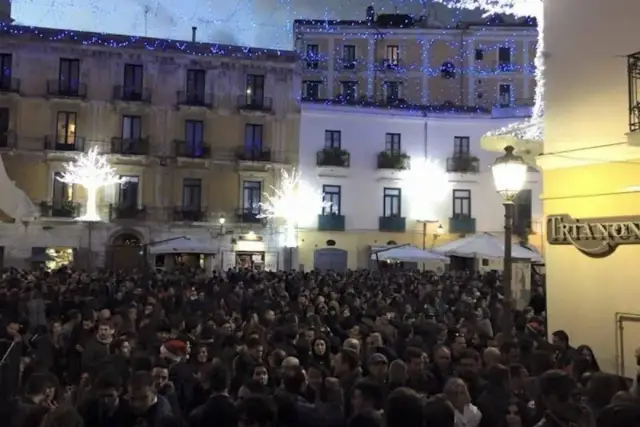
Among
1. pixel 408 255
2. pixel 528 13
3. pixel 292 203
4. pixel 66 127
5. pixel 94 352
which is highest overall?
pixel 66 127

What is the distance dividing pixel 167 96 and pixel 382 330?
1114 inches

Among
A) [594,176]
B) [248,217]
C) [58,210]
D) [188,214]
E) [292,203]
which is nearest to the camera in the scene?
[594,176]

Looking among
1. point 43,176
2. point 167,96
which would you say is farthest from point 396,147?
point 43,176

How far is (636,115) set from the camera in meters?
9.52

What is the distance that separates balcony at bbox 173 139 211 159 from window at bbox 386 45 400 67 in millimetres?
13161

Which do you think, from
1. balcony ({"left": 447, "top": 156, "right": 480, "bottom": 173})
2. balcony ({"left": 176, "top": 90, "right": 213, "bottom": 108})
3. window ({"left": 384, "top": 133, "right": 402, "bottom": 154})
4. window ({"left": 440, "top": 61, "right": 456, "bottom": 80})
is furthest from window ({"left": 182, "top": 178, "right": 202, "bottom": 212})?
window ({"left": 440, "top": 61, "right": 456, "bottom": 80})

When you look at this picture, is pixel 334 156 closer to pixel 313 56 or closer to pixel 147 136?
pixel 313 56

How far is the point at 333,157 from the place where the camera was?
122ft

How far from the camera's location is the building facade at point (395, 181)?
3741 centimetres

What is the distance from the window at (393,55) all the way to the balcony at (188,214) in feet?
49.4

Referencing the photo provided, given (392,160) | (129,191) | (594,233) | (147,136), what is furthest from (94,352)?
(392,160)

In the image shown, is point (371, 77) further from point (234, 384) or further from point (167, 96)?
point (234, 384)

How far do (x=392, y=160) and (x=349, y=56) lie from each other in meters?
8.69

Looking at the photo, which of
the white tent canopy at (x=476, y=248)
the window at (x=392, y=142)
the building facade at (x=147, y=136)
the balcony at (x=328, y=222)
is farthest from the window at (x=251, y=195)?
the white tent canopy at (x=476, y=248)
